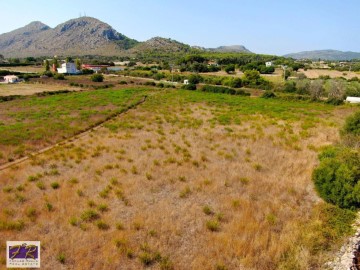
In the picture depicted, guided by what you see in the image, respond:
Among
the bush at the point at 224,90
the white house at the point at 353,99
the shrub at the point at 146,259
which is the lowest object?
the shrub at the point at 146,259

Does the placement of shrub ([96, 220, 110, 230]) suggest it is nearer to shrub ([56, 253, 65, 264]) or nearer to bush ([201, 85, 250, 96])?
shrub ([56, 253, 65, 264])

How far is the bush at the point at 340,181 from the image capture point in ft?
37.1

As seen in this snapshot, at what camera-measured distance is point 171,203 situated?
11.9 m

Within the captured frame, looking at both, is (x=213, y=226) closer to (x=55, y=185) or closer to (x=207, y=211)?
(x=207, y=211)

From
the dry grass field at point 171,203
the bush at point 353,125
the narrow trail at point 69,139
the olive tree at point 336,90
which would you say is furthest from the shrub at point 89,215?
the olive tree at point 336,90

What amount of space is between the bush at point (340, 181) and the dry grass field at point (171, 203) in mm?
618

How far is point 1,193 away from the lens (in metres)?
12.4

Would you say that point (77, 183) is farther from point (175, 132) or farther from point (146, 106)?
point (146, 106)

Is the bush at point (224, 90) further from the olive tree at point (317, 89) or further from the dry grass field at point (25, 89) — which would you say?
the dry grass field at point (25, 89)

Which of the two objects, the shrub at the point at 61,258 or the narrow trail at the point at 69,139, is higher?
the narrow trail at the point at 69,139

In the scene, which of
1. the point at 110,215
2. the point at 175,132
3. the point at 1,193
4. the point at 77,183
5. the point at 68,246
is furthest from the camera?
the point at 175,132

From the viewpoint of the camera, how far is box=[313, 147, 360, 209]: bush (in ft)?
37.1

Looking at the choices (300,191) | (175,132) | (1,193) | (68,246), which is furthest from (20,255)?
(175,132)

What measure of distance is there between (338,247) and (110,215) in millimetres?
7677
